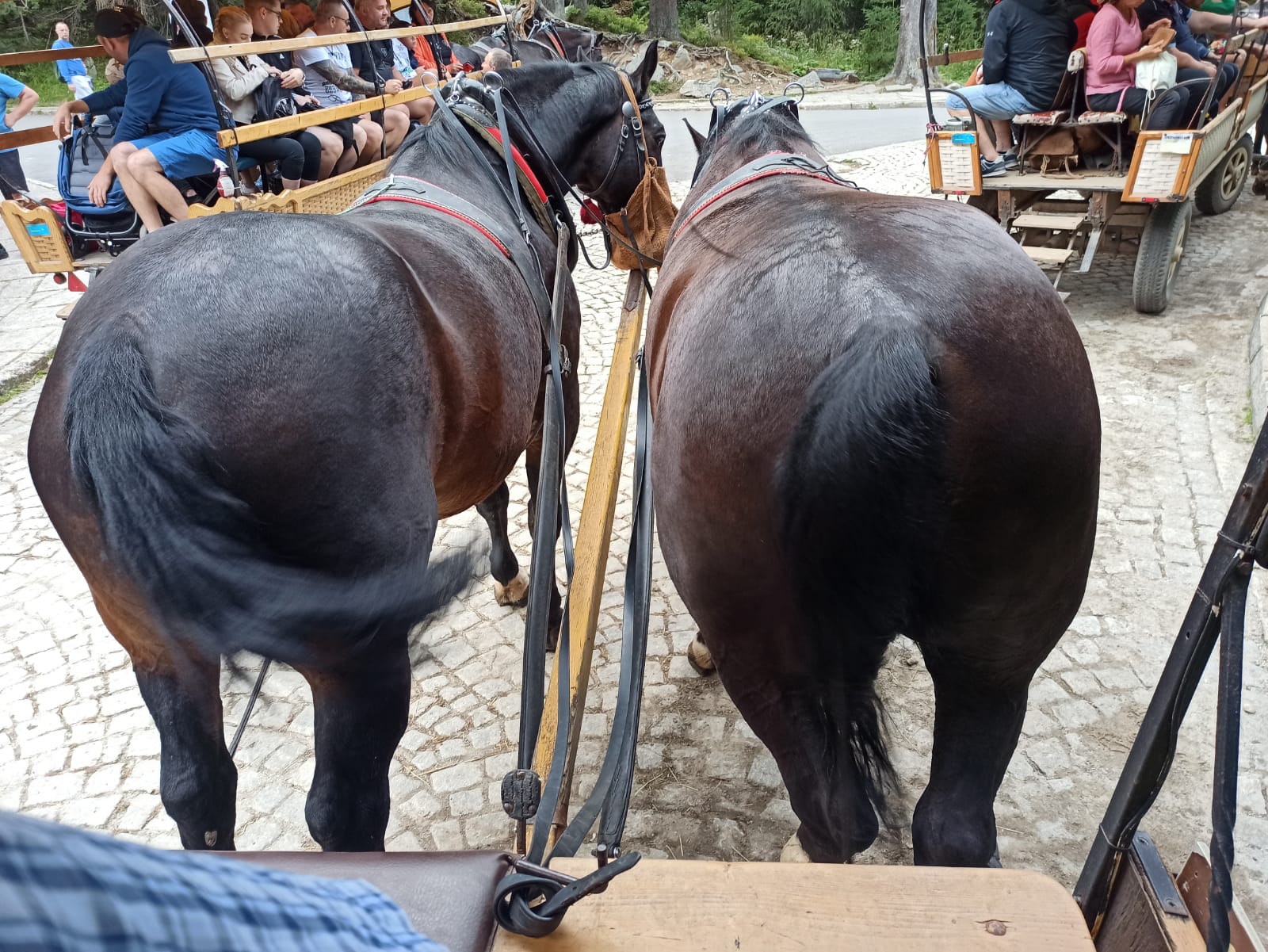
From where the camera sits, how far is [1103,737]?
8.60 ft

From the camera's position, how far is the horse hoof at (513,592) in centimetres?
351

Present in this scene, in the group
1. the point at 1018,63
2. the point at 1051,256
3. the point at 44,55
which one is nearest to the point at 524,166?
the point at 1051,256

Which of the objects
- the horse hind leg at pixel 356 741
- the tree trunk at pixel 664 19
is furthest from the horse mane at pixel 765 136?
the tree trunk at pixel 664 19

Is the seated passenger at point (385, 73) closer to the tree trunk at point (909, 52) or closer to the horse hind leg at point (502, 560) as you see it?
the horse hind leg at point (502, 560)

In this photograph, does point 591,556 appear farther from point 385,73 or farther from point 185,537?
point 385,73

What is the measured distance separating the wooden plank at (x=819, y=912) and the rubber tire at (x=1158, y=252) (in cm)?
575

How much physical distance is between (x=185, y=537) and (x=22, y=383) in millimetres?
5746

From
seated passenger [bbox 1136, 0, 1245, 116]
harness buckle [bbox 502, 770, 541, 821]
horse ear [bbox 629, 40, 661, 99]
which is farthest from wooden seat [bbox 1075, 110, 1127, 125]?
harness buckle [bbox 502, 770, 541, 821]

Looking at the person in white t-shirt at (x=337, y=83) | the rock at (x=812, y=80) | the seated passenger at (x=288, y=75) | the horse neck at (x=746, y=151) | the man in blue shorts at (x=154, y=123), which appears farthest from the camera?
the rock at (x=812, y=80)

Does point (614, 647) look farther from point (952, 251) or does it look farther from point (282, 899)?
point (282, 899)

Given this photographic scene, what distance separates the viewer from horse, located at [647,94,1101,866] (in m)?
1.29

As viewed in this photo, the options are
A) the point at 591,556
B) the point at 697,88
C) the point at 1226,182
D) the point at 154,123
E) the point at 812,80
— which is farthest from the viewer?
the point at 812,80

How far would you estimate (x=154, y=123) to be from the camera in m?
4.91

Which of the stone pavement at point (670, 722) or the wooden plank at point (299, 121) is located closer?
the stone pavement at point (670, 722)
